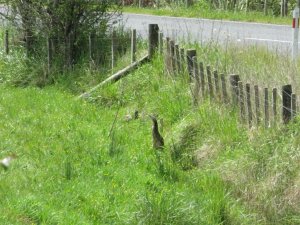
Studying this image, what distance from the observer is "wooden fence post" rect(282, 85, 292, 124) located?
7.36 metres

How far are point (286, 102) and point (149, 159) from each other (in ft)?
5.14

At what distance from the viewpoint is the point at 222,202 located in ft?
22.5

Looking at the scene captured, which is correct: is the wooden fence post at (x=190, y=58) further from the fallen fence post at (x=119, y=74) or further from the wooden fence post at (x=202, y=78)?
the fallen fence post at (x=119, y=74)

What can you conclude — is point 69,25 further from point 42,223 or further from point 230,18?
point 230,18

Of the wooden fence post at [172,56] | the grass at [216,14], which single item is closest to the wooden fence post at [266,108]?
the wooden fence post at [172,56]

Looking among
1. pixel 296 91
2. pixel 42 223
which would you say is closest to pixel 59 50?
pixel 296 91

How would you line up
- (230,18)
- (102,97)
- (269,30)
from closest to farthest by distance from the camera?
(102,97) < (269,30) < (230,18)

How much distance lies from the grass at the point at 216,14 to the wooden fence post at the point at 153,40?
32.5 feet

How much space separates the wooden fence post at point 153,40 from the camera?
11.0m

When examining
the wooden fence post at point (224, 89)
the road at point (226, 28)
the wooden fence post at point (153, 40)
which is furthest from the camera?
the road at point (226, 28)

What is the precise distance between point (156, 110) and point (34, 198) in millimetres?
3126

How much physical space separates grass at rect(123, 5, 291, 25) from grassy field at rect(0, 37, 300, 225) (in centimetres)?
1125

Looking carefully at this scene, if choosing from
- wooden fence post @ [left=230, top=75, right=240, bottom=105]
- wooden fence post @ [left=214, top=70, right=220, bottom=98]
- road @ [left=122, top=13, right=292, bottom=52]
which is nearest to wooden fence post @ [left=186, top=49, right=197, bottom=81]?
wooden fence post @ [left=214, top=70, right=220, bottom=98]

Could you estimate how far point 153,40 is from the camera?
36.3 feet
